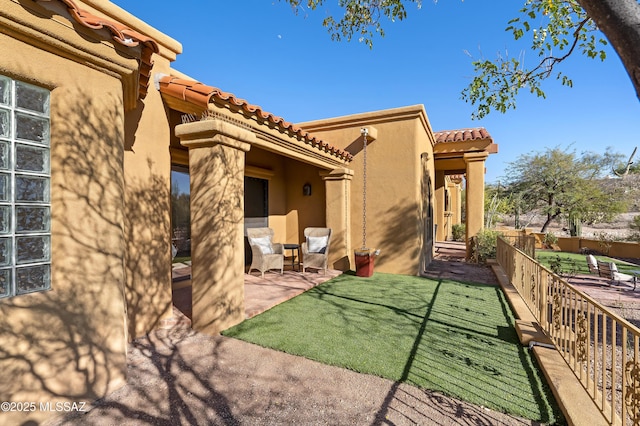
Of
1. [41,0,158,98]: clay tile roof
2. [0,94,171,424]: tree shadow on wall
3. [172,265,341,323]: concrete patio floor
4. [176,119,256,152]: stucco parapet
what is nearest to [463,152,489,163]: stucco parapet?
[172,265,341,323]: concrete patio floor

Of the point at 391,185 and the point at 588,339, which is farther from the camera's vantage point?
the point at 391,185

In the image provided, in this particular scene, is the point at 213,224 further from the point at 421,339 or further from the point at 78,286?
the point at 421,339

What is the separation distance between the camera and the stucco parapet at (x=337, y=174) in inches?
340

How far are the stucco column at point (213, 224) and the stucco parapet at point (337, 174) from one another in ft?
14.7

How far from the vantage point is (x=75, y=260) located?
2.60 m

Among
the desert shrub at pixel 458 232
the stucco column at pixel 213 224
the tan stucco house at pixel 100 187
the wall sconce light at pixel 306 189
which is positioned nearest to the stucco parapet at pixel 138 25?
the tan stucco house at pixel 100 187

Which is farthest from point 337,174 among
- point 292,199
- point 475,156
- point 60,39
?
point 60,39

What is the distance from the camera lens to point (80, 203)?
2.65 m

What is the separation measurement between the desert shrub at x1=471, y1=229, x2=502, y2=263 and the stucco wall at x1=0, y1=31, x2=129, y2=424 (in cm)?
1096

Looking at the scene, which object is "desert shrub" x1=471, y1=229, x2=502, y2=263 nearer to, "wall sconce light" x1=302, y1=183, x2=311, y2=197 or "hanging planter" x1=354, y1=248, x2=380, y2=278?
"hanging planter" x1=354, y1=248, x2=380, y2=278

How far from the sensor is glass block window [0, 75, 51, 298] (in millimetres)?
2297

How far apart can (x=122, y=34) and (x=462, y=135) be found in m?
11.8

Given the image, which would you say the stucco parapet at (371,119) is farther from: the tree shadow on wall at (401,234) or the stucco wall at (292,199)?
the tree shadow on wall at (401,234)

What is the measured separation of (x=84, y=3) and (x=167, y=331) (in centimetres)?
457
